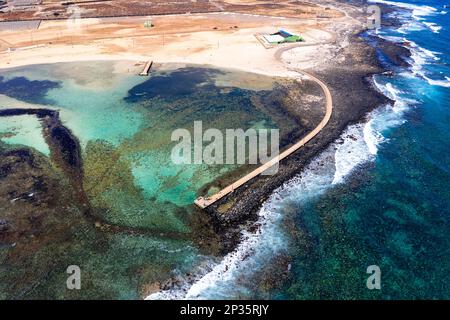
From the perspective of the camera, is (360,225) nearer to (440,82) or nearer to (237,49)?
(440,82)

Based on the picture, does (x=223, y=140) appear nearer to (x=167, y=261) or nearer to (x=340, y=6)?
(x=167, y=261)

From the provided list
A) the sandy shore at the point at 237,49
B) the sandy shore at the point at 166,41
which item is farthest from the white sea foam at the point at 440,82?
the sandy shore at the point at 166,41

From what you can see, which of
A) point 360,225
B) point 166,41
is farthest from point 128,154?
point 166,41

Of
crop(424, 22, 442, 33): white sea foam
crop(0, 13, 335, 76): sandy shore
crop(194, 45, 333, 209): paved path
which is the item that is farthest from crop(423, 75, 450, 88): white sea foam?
Answer: crop(424, 22, 442, 33): white sea foam

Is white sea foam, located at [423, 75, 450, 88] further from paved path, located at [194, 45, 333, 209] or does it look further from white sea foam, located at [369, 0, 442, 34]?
white sea foam, located at [369, 0, 442, 34]

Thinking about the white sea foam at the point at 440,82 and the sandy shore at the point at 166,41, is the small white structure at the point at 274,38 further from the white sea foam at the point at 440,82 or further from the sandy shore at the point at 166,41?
the white sea foam at the point at 440,82

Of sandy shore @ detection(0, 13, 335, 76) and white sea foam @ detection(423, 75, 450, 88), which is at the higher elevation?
sandy shore @ detection(0, 13, 335, 76)
